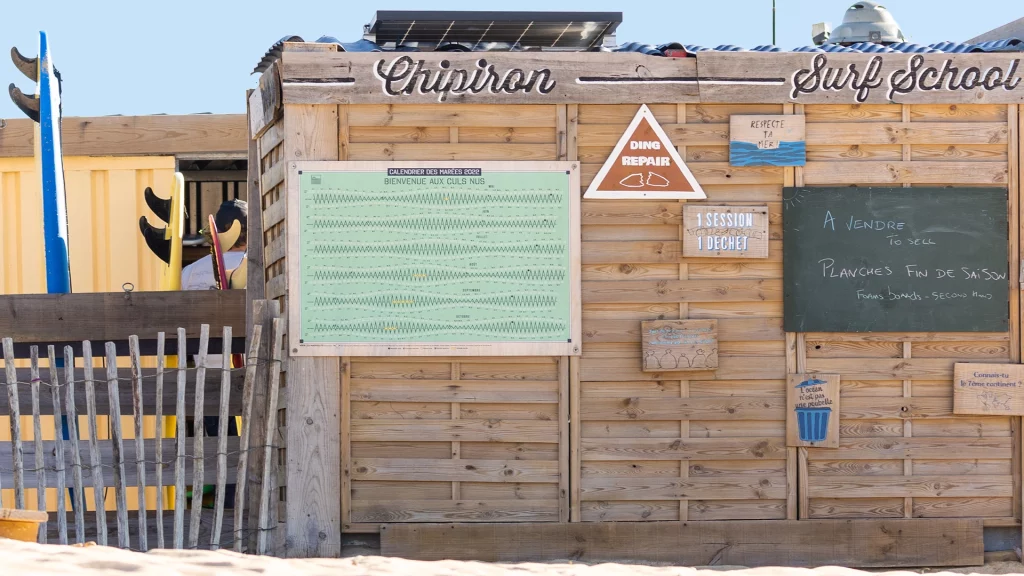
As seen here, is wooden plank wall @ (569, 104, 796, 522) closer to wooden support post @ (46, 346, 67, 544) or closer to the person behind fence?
wooden support post @ (46, 346, 67, 544)

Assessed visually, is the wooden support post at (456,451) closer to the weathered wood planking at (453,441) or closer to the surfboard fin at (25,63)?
the weathered wood planking at (453,441)

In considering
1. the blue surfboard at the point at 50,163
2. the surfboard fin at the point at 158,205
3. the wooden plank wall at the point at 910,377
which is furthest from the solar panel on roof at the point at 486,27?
the surfboard fin at the point at 158,205

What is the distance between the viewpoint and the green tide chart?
24.6 feet

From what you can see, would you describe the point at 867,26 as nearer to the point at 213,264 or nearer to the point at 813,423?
the point at 813,423

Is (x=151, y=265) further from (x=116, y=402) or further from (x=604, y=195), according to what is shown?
(x=604, y=195)

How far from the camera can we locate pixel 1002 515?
7.71 metres

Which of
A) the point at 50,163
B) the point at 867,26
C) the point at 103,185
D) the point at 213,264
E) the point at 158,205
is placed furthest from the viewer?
the point at 103,185

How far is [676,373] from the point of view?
7559mm

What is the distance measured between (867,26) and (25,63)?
21.7 feet

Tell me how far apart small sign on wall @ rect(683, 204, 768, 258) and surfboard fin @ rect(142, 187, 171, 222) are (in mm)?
5706

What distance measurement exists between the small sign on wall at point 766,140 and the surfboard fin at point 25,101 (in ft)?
18.3

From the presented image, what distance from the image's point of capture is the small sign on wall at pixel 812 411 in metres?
7.57

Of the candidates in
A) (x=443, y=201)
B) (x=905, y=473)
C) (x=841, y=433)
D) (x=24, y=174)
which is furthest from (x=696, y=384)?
(x=24, y=174)

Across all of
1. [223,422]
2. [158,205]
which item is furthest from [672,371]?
[158,205]
